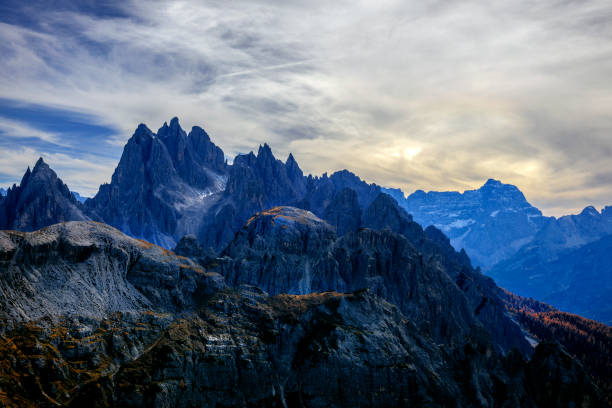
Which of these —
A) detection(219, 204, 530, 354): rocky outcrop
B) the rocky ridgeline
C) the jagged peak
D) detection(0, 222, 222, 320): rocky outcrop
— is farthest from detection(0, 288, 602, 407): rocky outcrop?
the jagged peak

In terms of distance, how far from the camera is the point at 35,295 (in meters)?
50.4

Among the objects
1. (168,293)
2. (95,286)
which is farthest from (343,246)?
(95,286)

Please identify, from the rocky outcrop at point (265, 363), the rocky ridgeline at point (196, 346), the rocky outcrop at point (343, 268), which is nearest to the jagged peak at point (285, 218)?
the rocky outcrop at point (343, 268)

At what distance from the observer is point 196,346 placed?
55.2 metres

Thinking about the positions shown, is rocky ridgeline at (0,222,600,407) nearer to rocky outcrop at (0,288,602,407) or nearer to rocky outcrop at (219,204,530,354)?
rocky outcrop at (0,288,602,407)

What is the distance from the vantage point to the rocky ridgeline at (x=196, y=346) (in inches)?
1855

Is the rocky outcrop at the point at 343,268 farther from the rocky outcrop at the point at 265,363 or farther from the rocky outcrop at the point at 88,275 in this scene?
the rocky outcrop at the point at 265,363

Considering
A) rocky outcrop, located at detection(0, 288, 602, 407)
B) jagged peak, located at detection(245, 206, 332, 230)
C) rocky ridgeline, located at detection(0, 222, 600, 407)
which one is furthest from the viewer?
jagged peak, located at detection(245, 206, 332, 230)

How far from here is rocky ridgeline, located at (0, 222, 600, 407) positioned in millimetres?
47125

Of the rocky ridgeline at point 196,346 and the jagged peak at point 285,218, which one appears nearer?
the rocky ridgeline at point 196,346

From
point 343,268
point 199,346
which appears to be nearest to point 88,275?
point 199,346

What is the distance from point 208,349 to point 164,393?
8.69m

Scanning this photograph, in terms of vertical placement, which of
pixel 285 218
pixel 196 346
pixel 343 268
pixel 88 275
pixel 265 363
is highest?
pixel 285 218

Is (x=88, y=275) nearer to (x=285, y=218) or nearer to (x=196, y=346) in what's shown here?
(x=196, y=346)
